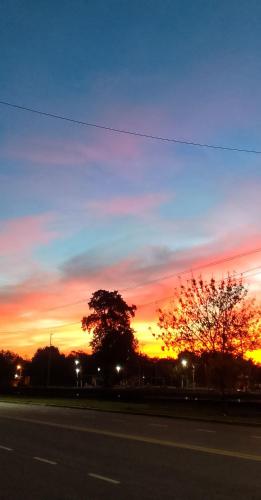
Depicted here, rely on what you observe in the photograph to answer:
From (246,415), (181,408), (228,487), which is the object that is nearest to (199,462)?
(228,487)

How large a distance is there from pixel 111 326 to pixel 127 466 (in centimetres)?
6153

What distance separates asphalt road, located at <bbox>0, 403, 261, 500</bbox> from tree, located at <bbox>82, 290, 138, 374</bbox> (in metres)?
53.3

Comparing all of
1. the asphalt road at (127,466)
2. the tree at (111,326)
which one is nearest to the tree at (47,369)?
the tree at (111,326)

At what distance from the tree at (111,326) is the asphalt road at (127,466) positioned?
175 feet

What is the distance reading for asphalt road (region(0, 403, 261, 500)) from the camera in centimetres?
891

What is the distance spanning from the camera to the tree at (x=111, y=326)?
238 feet

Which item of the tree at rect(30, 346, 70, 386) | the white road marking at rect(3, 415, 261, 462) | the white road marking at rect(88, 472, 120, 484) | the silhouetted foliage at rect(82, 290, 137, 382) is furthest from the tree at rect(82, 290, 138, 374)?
the tree at rect(30, 346, 70, 386)

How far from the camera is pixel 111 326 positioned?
73000 mm

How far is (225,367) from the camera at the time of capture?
1308 inches

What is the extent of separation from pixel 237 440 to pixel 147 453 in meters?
5.28

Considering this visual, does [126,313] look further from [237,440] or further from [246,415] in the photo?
[237,440]

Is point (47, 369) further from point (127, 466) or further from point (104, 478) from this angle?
point (104, 478)

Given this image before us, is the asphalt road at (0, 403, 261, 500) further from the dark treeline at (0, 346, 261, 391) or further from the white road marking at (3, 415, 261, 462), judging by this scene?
the dark treeline at (0, 346, 261, 391)

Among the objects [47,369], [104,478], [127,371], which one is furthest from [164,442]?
[47,369]
